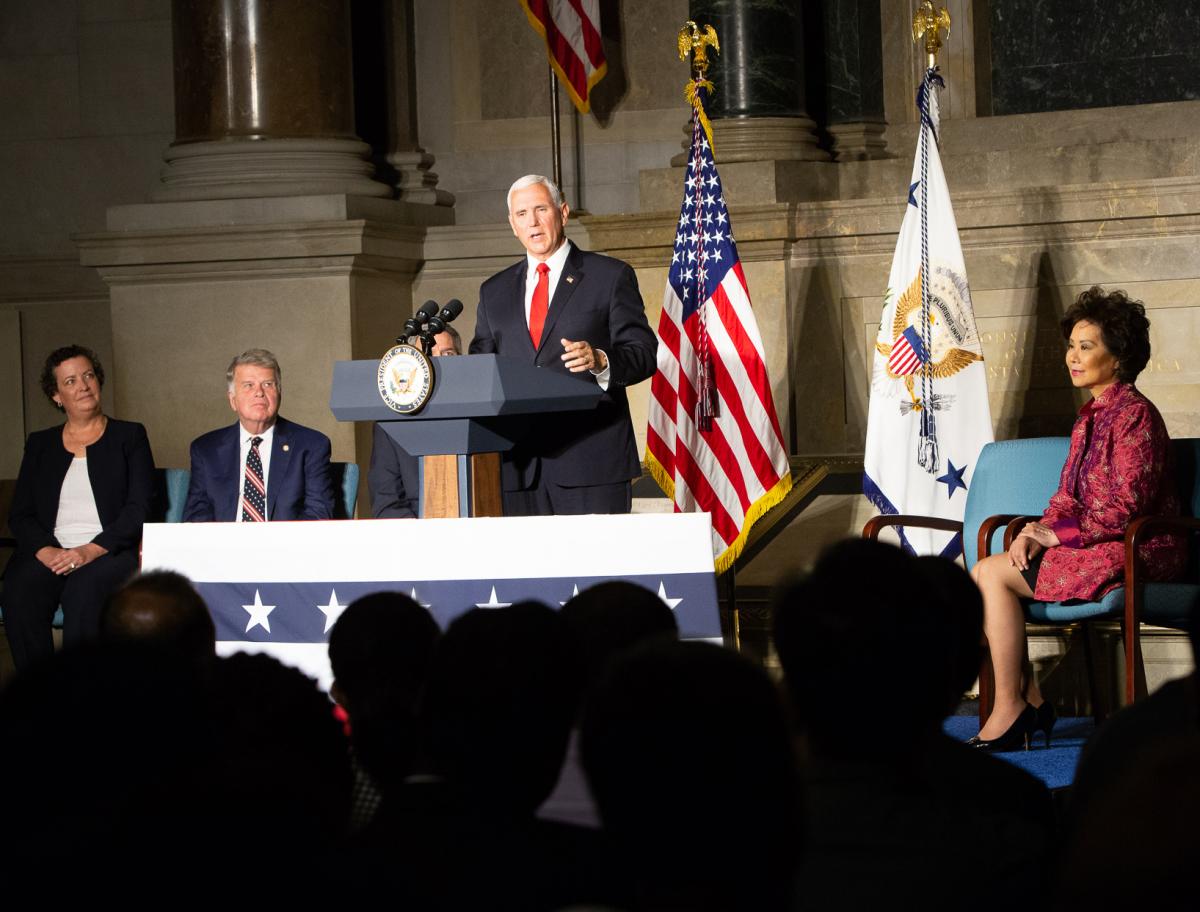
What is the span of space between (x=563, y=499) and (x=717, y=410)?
77.4 inches

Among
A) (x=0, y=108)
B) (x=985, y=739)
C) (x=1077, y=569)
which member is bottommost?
(x=985, y=739)

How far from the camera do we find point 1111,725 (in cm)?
173

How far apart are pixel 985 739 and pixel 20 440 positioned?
6268 mm

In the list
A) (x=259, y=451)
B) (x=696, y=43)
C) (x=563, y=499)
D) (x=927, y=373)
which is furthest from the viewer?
(x=696, y=43)

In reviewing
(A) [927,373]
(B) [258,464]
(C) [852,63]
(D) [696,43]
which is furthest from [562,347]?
(C) [852,63]

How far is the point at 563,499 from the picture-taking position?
4.70 meters

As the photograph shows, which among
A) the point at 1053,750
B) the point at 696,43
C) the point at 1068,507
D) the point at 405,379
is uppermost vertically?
the point at 696,43

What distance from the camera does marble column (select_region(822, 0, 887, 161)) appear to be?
8812 millimetres

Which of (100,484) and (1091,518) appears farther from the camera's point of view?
(100,484)

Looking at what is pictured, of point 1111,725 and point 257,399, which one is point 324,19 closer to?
point 257,399

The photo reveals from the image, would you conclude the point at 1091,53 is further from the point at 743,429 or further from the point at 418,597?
the point at 418,597

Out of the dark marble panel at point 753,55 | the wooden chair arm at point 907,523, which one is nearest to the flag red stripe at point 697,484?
the wooden chair arm at point 907,523

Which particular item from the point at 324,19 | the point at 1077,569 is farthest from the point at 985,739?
the point at 324,19

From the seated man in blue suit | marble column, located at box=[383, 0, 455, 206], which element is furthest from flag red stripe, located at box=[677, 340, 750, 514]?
marble column, located at box=[383, 0, 455, 206]
